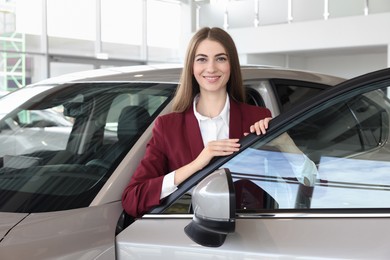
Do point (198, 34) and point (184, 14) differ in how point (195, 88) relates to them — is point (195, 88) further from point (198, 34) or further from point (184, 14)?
point (184, 14)

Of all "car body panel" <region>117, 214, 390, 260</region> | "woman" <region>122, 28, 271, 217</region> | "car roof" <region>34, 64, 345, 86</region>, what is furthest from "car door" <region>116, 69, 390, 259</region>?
"car roof" <region>34, 64, 345, 86</region>

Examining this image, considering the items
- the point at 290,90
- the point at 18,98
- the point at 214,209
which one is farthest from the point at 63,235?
the point at 290,90

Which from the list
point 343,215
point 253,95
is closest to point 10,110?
point 253,95

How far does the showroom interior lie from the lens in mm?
11852

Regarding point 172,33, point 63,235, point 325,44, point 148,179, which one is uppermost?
point 172,33

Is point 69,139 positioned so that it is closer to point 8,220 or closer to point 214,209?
point 8,220

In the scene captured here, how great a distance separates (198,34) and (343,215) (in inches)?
34.7

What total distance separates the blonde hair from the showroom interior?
10195 mm

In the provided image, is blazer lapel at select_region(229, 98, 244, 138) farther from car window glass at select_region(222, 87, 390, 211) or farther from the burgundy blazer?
car window glass at select_region(222, 87, 390, 211)

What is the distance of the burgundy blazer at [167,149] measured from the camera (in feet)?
5.14

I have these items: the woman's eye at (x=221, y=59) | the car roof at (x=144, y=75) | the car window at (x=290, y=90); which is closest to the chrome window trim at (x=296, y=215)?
the woman's eye at (x=221, y=59)

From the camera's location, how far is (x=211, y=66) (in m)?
1.82

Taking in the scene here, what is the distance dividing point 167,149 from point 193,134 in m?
0.11

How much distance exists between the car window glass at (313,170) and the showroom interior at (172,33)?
10474 mm
